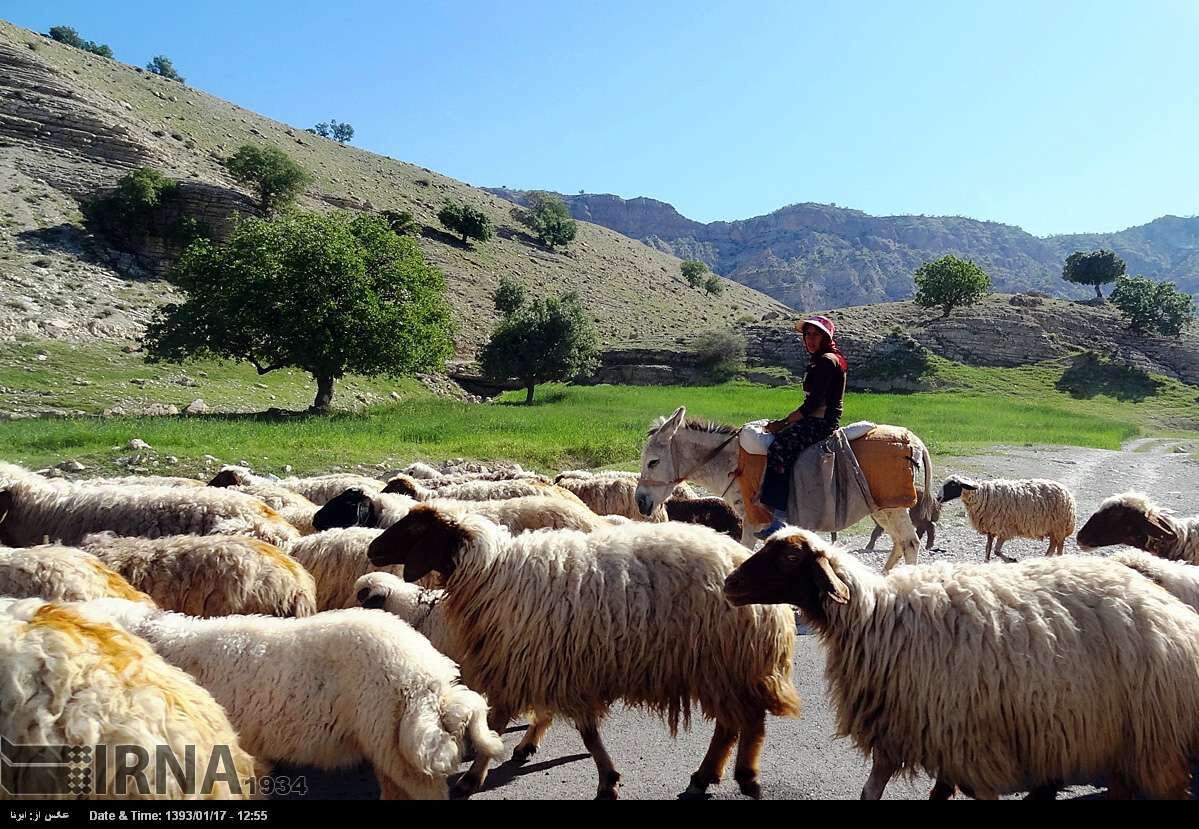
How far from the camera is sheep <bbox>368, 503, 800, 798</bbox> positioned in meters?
4.88

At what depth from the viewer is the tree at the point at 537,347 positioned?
4903cm

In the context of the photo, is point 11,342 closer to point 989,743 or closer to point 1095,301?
point 989,743

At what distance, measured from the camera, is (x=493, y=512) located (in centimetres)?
800

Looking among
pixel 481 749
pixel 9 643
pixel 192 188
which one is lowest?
pixel 481 749

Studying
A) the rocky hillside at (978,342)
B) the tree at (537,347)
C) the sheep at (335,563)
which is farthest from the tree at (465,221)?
the sheep at (335,563)

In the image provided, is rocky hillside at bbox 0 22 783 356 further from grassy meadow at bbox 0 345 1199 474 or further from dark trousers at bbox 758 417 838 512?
dark trousers at bbox 758 417 838 512

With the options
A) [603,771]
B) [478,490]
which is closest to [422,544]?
[603,771]

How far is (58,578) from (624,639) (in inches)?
152

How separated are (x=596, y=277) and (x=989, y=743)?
8287cm

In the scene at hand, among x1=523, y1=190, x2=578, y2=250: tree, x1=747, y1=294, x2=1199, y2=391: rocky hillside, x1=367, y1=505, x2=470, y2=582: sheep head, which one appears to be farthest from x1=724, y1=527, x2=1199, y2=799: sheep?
x1=523, y1=190, x2=578, y2=250: tree

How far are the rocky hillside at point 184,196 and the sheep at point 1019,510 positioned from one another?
35.8 metres

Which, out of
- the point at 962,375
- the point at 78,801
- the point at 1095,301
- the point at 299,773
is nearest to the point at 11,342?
the point at 299,773

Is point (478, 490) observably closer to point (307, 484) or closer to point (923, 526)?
point (307, 484)

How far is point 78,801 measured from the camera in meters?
2.43
